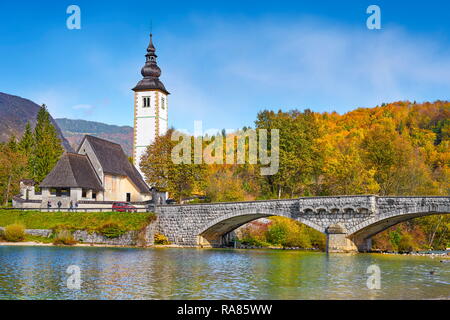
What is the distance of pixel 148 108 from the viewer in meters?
74.2

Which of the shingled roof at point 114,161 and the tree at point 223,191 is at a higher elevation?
the shingled roof at point 114,161

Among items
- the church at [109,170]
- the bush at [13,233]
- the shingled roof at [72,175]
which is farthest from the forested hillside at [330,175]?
the bush at [13,233]

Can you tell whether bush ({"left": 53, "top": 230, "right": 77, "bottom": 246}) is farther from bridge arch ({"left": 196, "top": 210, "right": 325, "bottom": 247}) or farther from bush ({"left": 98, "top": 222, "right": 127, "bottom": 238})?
bridge arch ({"left": 196, "top": 210, "right": 325, "bottom": 247})

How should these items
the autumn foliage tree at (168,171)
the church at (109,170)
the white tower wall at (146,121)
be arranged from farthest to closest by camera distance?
1. the white tower wall at (146,121)
2. the autumn foliage tree at (168,171)
3. the church at (109,170)

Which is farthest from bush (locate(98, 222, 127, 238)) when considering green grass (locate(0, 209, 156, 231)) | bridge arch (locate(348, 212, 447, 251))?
bridge arch (locate(348, 212, 447, 251))

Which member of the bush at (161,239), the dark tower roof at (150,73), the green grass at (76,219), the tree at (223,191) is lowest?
the bush at (161,239)

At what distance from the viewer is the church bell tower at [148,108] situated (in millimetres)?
73562

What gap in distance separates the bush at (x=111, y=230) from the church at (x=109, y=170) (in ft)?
23.5

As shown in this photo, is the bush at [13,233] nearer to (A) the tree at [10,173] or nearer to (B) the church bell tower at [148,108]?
(B) the church bell tower at [148,108]

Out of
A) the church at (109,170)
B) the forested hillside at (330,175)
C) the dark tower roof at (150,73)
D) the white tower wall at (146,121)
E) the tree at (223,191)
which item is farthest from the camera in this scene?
the dark tower roof at (150,73)

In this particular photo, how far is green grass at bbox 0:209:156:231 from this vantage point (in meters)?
51.7

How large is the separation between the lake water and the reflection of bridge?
19.3 feet

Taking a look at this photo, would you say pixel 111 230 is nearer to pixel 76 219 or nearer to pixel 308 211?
pixel 76 219
